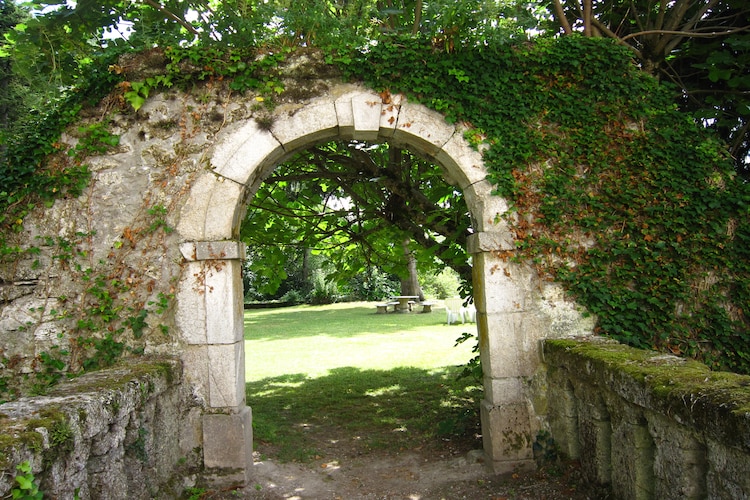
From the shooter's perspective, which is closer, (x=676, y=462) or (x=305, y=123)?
(x=676, y=462)

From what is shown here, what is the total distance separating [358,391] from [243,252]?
11.6 ft

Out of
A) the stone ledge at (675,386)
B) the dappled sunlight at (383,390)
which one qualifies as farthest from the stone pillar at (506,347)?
the dappled sunlight at (383,390)

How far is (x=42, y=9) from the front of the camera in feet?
17.2

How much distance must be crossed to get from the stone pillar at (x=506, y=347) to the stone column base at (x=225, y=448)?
1848mm

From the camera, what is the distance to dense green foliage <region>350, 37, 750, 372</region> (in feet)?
13.7

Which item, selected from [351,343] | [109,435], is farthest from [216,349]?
[351,343]

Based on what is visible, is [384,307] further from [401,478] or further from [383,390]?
[401,478]

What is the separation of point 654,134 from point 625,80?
499 mm

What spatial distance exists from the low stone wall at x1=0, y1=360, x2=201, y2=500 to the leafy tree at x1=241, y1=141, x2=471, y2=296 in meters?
2.78

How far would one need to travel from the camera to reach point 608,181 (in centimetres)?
429

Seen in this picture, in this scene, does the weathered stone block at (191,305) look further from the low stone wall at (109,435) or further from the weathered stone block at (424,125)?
the weathered stone block at (424,125)

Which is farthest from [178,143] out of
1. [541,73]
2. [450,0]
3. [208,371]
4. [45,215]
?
[541,73]

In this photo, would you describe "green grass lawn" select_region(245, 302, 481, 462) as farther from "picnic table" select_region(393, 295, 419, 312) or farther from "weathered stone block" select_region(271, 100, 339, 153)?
"picnic table" select_region(393, 295, 419, 312)

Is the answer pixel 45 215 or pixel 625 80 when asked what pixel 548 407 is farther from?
pixel 45 215
